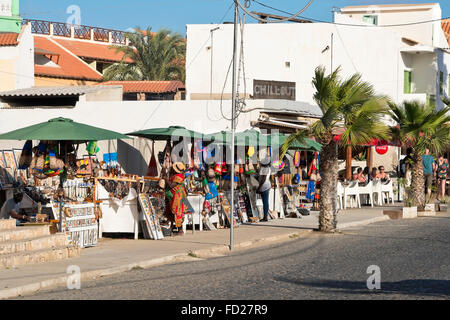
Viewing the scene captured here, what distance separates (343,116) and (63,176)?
22.7ft

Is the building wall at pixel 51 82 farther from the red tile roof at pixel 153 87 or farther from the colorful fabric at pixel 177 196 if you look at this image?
the colorful fabric at pixel 177 196

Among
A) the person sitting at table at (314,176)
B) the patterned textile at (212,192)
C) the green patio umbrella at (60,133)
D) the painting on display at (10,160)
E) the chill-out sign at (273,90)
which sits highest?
the chill-out sign at (273,90)

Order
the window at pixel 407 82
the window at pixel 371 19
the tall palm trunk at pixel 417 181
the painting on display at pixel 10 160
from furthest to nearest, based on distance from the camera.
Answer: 1. the window at pixel 371 19
2. the window at pixel 407 82
3. the tall palm trunk at pixel 417 181
4. the painting on display at pixel 10 160

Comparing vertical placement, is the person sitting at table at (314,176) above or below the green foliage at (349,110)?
below

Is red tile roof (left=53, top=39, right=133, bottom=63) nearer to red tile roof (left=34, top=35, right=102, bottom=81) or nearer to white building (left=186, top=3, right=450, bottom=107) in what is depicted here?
red tile roof (left=34, top=35, right=102, bottom=81)

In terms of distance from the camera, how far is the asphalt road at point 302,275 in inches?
420

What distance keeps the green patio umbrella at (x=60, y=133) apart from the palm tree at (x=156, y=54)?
3593 centimetres

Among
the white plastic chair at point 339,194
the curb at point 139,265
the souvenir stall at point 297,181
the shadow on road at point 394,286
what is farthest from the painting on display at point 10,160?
the shadow on road at point 394,286

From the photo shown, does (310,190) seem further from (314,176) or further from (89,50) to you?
(89,50)

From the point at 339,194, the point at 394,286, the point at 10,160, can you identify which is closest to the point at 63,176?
the point at 10,160

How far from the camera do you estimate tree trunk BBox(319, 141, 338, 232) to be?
20031mm

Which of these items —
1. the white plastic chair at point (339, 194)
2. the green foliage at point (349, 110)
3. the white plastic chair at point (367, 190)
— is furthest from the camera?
the white plastic chair at point (367, 190)

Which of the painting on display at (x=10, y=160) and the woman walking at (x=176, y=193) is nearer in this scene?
the woman walking at (x=176, y=193)

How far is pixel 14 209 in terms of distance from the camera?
1728 cm
